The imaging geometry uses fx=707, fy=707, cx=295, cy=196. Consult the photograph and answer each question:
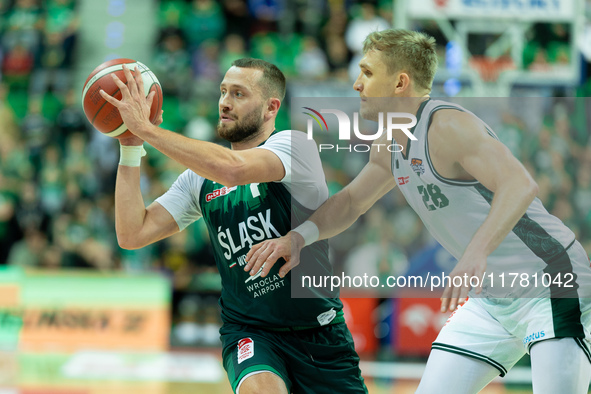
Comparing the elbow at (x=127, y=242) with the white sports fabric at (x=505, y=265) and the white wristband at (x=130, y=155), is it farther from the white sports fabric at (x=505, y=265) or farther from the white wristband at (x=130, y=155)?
the white sports fabric at (x=505, y=265)

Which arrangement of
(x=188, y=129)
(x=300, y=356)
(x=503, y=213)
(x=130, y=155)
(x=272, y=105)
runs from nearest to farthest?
1. (x=503, y=213)
2. (x=300, y=356)
3. (x=130, y=155)
4. (x=272, y=105)
5. (x=188, y=129)

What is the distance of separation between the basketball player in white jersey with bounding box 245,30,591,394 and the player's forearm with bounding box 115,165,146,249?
32.4 inches

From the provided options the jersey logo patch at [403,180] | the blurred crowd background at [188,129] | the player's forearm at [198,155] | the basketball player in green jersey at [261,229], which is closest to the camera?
the player's forearm at [198,155]

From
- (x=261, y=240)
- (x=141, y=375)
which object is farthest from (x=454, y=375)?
(x=141, y=375)

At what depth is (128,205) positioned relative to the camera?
4.28 metres

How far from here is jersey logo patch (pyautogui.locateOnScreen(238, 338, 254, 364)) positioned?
4.03 meters

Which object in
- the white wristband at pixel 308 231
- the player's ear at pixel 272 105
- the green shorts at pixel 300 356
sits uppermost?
the player's ear at pixel 272 105

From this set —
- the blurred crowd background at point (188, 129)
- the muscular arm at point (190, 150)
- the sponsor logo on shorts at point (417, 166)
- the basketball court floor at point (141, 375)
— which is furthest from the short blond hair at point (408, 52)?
the basketball court floor at point (141, 375)

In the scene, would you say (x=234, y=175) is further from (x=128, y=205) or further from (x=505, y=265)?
(x=505, y=265)

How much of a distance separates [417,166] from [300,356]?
4.30ft

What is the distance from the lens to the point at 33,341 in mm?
9617

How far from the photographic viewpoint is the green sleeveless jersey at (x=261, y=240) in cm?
418

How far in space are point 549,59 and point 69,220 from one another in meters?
7.61

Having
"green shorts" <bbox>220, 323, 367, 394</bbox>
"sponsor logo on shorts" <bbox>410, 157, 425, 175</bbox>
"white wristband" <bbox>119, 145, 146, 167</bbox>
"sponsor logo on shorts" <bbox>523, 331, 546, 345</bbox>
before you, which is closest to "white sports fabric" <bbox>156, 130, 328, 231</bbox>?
"white wristband" <bbox>119, 145, 146, 167</bbox>
